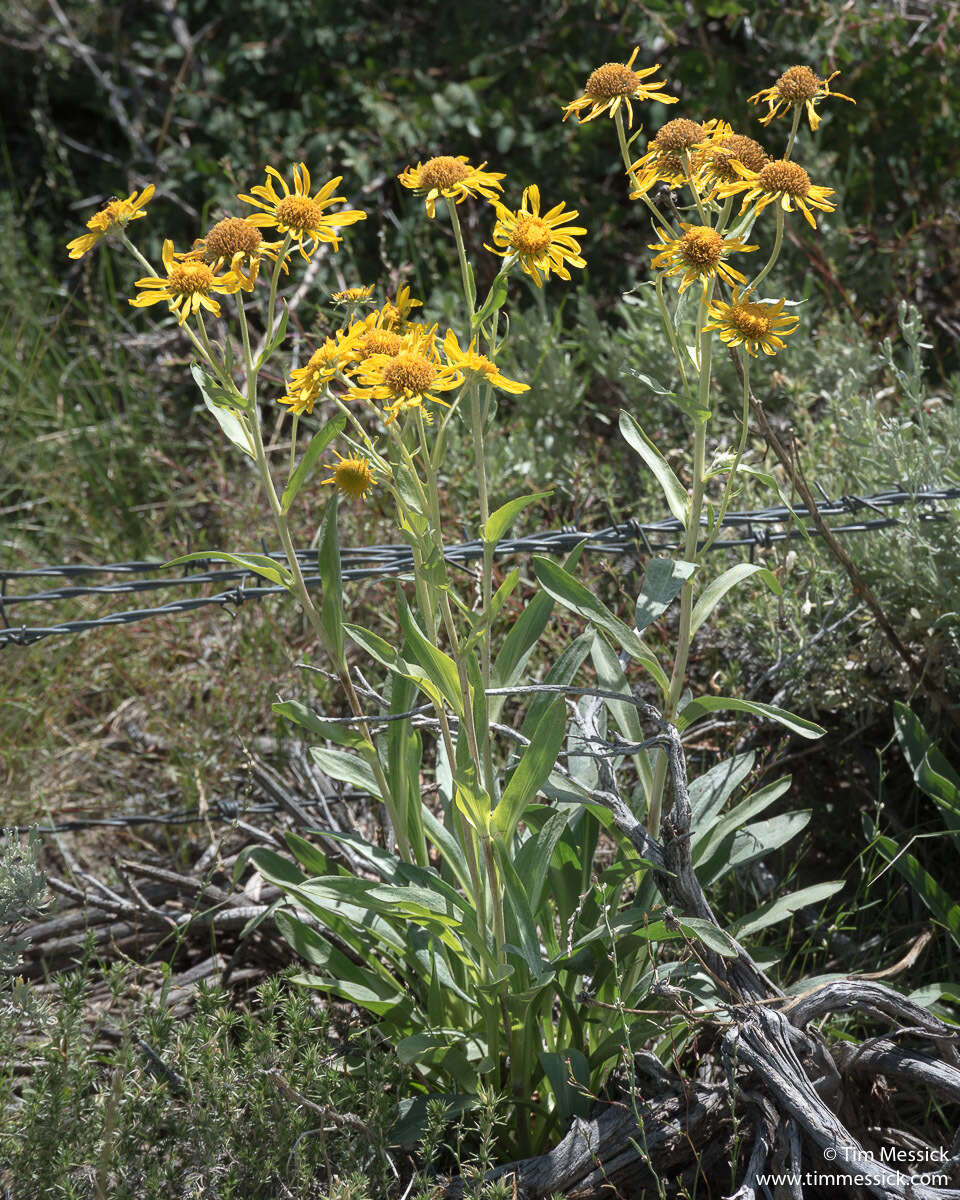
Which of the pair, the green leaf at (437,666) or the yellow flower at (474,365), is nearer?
the yellow flower at (474,365)

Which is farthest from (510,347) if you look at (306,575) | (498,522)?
(498,522)

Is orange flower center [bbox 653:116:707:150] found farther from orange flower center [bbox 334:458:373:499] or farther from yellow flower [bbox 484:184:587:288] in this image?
orange flower center [bbox 334:458:373:499]

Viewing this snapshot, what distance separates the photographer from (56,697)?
331 centimetres

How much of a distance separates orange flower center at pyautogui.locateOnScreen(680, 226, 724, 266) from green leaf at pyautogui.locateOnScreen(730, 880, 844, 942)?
1078 millimetres

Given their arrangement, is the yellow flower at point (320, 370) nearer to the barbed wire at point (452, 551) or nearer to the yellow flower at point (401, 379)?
the yellow flower at point (401, 379)

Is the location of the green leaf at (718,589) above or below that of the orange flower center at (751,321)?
below

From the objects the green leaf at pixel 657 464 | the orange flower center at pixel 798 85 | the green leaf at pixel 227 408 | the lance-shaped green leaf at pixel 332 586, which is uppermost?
the orange flower center at pixel 798 85

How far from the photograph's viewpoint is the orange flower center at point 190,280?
1622 mm

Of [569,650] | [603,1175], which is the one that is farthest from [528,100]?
[603,1175]

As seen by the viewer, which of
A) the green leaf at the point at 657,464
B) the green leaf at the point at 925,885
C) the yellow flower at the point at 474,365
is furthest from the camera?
the green leaf at the point at 925,885

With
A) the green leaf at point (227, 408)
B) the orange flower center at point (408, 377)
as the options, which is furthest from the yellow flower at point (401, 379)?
the green leaf at point (227, 408)

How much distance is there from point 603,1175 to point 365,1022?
25.0 inches

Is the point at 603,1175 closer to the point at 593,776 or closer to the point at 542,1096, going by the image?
the point at 542,1096

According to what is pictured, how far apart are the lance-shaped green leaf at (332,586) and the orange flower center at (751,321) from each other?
0.69 m
